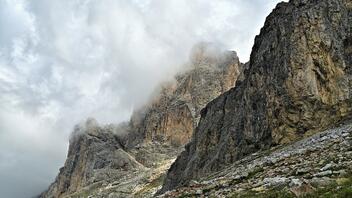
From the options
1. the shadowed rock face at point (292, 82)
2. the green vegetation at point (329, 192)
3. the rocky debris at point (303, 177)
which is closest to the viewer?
the green vegetation at point (329, 192)

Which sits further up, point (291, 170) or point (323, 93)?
point (323, 93)

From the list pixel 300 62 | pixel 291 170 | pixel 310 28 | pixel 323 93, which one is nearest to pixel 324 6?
pixel 310 28

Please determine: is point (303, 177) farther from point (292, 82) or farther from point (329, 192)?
point (292, 82)

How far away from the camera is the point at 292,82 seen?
70.8 metres

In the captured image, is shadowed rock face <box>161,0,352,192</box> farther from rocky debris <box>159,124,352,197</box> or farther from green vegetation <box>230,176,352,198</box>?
green vegetation <box>230,176,352,198</box>

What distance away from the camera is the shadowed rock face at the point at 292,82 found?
67.4 meters

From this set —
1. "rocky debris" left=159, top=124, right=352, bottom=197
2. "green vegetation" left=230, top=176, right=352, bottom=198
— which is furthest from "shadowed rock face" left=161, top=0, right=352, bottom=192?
"green vegetation" left=230, top=176, right=352, bottom=198

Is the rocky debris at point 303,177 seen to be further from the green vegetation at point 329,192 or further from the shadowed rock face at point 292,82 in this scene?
the shadowed rock face at point 292,82

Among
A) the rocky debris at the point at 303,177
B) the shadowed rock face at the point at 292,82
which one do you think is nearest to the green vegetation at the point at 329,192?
the rocky debris at the point at 303,177

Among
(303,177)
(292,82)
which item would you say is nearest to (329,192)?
(303,177)

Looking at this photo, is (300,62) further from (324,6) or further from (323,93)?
(324,6)

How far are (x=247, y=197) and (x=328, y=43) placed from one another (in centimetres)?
5064

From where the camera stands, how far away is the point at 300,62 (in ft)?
236

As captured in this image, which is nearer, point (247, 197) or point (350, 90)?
point (247, 197)
